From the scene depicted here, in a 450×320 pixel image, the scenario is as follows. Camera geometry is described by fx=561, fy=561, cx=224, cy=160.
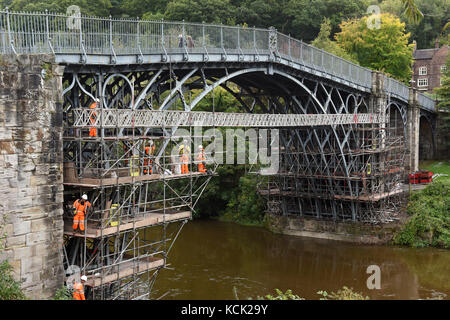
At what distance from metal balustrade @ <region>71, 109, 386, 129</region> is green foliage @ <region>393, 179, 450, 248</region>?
7520 mm

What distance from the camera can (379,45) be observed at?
160ft

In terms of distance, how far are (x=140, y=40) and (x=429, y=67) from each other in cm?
4952

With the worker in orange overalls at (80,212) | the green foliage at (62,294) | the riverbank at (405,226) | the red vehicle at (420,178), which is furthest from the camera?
Result: the red vehicle at (420,178)

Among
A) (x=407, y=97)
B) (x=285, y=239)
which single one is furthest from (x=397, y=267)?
(x=407, y=97)

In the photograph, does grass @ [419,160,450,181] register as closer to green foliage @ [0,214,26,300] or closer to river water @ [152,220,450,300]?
river water @ [152,220,450,300]

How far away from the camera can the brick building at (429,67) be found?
6072 centimetres

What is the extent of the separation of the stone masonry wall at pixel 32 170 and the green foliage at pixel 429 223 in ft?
70.1

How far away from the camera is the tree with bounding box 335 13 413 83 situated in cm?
4850

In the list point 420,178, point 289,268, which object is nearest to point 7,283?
point 289,268

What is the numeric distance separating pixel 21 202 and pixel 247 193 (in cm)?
2472

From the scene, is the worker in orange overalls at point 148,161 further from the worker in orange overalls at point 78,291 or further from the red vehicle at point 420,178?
the red vehicle at point 420,178

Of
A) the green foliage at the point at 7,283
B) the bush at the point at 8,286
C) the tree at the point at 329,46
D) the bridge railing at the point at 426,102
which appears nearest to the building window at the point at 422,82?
the bridge railing at the point at 426,102

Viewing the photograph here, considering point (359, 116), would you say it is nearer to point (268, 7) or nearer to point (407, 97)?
point (407, 97)

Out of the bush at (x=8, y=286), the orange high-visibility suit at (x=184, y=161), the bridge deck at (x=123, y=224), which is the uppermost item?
the orange high-visibility suit at (x=184, y=161)
